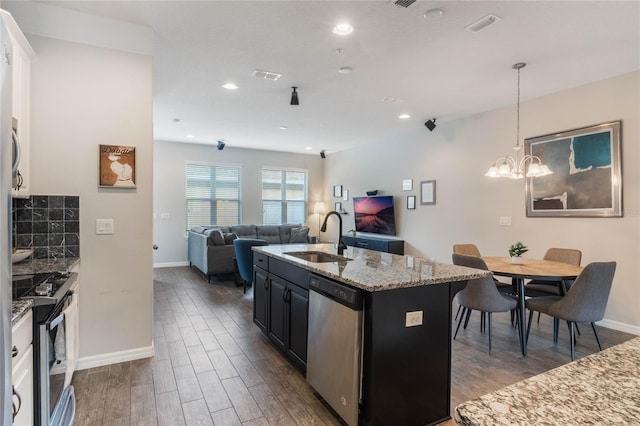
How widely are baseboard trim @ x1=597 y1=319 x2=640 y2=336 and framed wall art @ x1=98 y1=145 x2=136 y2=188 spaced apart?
512 cm

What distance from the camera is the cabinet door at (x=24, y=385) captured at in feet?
4.26

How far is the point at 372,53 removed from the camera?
3.29m

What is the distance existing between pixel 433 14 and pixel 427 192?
12.8 ft

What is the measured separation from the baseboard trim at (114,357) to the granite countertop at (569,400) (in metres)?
3.05

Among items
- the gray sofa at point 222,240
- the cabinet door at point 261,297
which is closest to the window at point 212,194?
the gray sofa at point 222,240

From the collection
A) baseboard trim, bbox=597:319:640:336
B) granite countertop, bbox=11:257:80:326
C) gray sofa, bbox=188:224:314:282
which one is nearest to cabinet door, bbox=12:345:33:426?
granite countertop, bbox=11:257:80:326

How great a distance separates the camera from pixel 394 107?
5.02m

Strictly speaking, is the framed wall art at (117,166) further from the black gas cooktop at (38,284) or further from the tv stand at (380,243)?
the tv stand at (380,243)

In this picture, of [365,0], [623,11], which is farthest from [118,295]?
[623,11]

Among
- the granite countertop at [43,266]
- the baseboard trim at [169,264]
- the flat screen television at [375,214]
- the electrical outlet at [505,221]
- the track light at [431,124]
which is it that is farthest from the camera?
the baseboard trim at [169,264]

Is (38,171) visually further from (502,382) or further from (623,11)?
(623,11)

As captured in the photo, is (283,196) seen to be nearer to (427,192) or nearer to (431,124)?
(427,192)

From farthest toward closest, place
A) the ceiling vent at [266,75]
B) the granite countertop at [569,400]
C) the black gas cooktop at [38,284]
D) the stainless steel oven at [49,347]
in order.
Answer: the ceiling vent at [266,75], the black gas cooktop at [38,284], the stainless steel oven at [49,347], the granite countertop at [569,400]

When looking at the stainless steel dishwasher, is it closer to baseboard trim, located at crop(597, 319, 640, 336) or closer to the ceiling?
the ceiling
